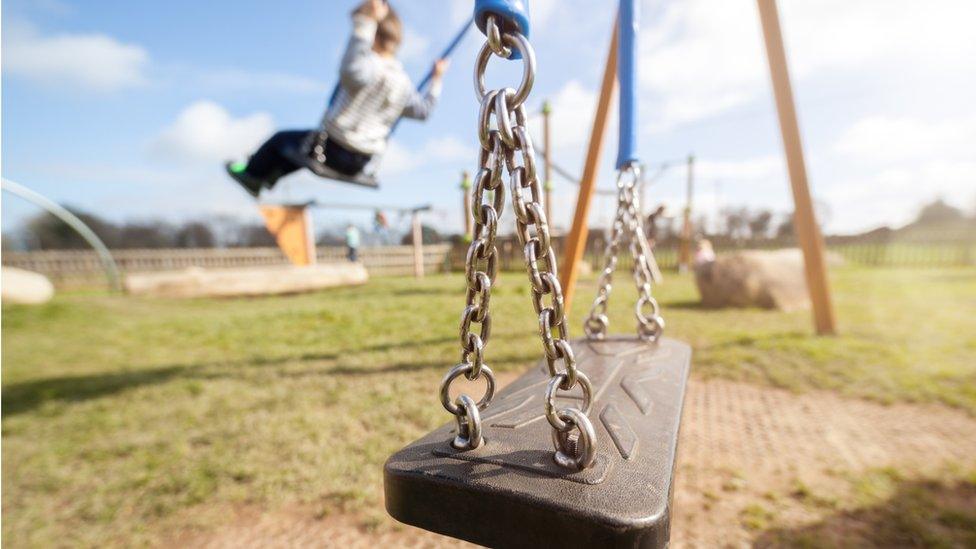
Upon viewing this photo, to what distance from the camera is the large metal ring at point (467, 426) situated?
651 mm

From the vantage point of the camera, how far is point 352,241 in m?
14.0

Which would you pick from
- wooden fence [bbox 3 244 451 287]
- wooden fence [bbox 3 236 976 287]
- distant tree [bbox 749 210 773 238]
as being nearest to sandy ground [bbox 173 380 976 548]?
wooden fence [bbox 3 236 976 287]

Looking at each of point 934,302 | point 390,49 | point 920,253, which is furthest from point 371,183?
point 920,253

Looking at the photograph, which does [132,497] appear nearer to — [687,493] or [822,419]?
[687,493]

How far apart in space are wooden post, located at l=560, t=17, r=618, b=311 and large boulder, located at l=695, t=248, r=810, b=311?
152 inches

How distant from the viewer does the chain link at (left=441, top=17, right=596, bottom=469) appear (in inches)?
22.4

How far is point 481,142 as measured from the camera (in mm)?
579

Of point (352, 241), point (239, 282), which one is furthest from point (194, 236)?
point (239, 282)

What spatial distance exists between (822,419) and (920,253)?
1873cm

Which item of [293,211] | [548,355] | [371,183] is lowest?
[548,355]

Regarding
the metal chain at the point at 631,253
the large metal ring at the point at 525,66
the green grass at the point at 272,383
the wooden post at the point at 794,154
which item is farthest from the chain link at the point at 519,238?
the wooden post at the point at 794,154

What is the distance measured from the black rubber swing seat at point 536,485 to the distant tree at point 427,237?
14.4m

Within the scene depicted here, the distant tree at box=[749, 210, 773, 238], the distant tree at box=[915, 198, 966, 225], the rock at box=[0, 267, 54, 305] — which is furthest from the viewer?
the distant tree at box=[915, 198, 966, 225]

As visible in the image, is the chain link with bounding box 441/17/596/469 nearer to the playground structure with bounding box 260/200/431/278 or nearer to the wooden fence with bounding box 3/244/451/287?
the playground structure with bounding box 260/200/431/278
